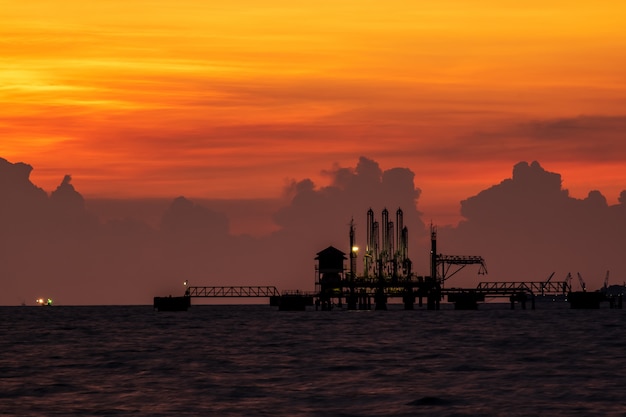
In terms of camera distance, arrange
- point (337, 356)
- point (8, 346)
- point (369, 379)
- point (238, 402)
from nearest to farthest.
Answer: point (238, 402) < point (369, 379) < point (337, 356) < point (8, 346)

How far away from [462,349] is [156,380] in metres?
36.3

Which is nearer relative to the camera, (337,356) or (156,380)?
(156,380)

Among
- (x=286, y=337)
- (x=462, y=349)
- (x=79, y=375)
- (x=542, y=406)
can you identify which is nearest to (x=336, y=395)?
(x=542, y=406)

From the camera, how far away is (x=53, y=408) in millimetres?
65688

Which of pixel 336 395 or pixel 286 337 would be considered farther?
pixel 286 337

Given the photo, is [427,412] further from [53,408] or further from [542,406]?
[53,408]

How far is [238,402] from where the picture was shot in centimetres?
6850

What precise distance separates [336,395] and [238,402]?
5.72 meters

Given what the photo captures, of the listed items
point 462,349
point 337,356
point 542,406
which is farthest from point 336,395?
point 462,349

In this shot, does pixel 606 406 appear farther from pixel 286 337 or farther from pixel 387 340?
pixel 286 337

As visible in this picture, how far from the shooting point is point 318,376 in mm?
83562

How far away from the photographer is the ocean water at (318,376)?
2589 inches

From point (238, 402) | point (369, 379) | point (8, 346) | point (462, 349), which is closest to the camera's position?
point (238, 402)

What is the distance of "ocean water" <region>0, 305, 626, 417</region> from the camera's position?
216ft
